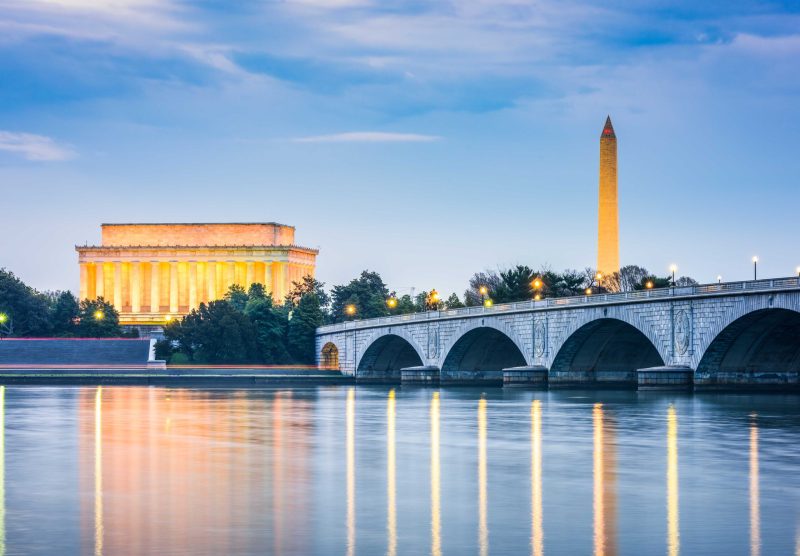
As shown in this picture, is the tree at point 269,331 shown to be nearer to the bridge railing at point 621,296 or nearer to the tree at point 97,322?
the tree at point 97,322

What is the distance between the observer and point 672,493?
2622 centimetres

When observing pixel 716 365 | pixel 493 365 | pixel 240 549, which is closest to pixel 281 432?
Answer: pixel 240 549

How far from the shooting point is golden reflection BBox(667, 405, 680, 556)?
2016 cm

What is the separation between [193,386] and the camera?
371 feet

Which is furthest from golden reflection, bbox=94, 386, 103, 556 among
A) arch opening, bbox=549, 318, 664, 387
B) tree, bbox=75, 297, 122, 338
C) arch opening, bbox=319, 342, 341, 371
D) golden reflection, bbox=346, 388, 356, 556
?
tree, bbox=75, 297, 122, 338

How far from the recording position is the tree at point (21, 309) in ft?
553

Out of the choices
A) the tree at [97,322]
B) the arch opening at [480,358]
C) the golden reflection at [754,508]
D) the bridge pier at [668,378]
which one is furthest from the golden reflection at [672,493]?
the tree at [97,322]

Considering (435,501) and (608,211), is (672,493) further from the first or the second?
(608,211)

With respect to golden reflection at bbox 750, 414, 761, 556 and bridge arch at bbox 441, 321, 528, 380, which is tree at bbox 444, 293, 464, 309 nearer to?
bridge arch at bbox 441, 321, 528, 380

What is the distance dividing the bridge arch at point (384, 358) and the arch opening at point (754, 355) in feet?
174

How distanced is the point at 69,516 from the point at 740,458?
18498 millimetres

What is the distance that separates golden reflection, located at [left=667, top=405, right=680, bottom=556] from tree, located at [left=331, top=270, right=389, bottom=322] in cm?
12826

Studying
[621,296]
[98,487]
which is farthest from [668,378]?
[98,487]

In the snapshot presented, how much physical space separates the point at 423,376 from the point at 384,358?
875 inches
